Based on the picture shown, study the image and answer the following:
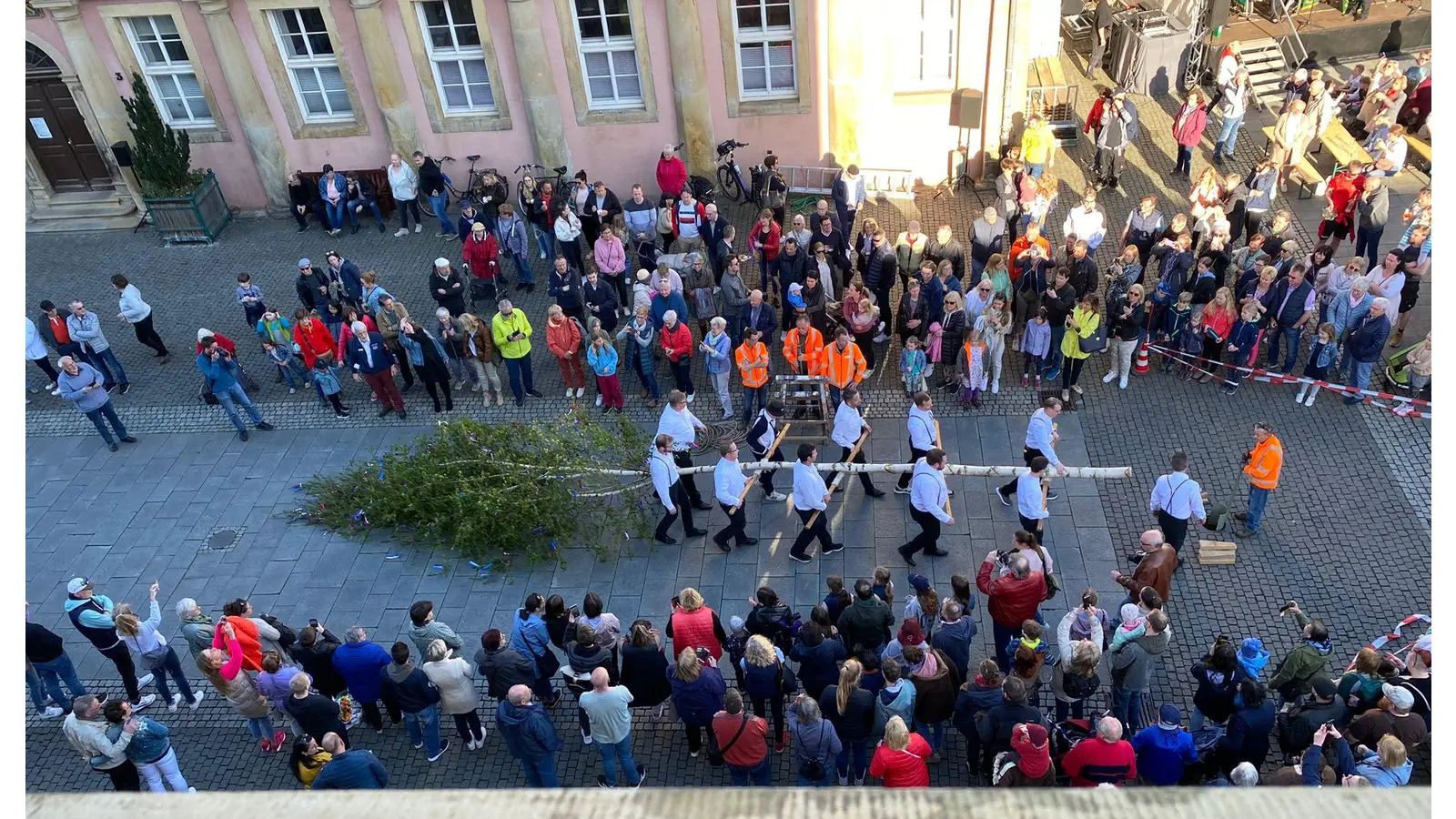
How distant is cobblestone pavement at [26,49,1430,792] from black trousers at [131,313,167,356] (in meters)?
0.43

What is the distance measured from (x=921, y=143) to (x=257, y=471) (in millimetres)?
11330

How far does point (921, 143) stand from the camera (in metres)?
17.2

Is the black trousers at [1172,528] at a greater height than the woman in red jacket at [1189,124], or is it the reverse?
the woman in red jacket at [1189,124]

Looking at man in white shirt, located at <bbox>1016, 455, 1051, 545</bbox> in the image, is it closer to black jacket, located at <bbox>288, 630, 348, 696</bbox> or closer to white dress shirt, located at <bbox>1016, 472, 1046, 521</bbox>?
white dress shirt, located at <bbox>1016, 472, 1046, 521</bbox>

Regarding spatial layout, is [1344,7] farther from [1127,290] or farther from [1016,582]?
[1016,582]

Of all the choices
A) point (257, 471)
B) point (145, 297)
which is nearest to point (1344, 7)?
point (257, 471)

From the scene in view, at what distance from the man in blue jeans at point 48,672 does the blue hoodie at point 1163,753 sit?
906 centimetres

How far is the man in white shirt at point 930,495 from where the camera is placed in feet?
30.8

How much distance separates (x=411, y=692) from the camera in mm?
8164

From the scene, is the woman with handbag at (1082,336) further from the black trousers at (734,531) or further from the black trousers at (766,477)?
the black trousers at (734,531)

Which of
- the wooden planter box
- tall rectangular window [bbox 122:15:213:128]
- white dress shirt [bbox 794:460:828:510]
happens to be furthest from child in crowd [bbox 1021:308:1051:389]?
tall rectangular window [bbox 122:15:213:128]

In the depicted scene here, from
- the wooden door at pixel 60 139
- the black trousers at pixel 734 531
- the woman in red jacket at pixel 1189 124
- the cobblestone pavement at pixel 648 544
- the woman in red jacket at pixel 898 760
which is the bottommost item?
the cobblestone pavement at pixel 648 544

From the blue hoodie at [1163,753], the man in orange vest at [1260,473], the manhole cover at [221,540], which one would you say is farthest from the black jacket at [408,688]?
the man in orange vest at [1260,473]

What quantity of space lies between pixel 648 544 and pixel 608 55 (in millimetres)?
9516
